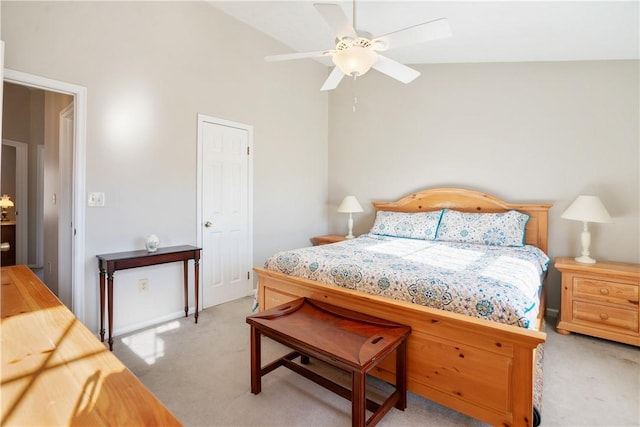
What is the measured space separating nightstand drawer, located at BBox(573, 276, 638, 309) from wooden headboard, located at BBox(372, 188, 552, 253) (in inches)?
22.8

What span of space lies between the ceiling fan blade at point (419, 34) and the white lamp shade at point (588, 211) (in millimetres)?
1997

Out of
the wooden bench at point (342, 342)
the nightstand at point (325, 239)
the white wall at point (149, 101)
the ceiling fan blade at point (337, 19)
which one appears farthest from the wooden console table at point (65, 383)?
the nightstand at point (325, 239)

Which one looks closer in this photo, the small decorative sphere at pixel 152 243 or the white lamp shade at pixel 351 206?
the small decorative sphere at pixel 152 243

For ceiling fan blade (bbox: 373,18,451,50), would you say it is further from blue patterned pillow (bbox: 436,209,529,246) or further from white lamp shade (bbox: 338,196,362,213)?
white lamp shade (bbox: 338,196,362,213)

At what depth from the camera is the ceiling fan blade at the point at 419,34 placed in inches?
75.9

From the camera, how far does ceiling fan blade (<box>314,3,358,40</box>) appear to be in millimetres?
1890

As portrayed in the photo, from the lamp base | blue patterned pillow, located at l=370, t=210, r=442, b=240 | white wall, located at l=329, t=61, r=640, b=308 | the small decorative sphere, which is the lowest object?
the lamp base

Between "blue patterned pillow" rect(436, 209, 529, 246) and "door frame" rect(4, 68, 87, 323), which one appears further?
"blue patterned pillow" rect(436, 209, 529, 246)

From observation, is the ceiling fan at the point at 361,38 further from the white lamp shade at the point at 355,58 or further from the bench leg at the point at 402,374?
the bench leg at the point at 402,374

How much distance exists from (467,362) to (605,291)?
72.8 inches

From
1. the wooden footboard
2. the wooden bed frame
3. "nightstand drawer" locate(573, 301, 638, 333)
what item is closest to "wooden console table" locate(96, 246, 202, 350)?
the wooden bed frame

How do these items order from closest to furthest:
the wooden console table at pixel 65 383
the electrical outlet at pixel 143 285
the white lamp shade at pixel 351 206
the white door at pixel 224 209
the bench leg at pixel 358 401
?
1. the wooden console table at pixel 65 383
2. the bench leg at pixel 358 401
3. the electrical outlet at pixel 143 285
4. the white door at pixel 224 209
5. the white lamp shade at pixel 351 206

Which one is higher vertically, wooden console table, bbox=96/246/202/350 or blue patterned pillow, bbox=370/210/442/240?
blue patterned pillow, bbox=370/210/442/240

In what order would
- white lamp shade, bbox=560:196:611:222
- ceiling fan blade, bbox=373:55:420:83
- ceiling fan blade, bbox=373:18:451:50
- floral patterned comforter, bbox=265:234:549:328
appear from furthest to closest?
1. white lamp shade, bbox=560:196:611:222
2. ceiling fan blade, bbox=373:55:420:83
3. ceiling fan blade, bbox=373:18:451:50
4. floral patterned comforter, bbox=265:234:549:328
